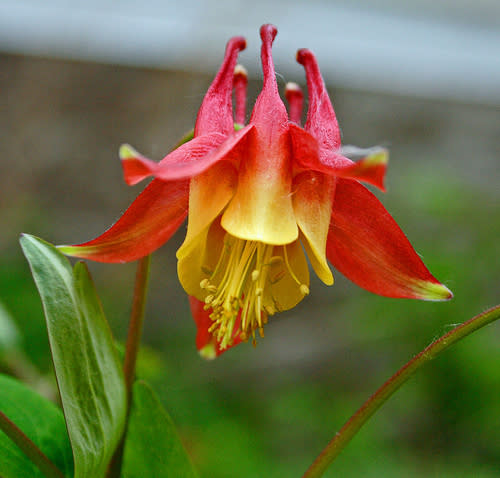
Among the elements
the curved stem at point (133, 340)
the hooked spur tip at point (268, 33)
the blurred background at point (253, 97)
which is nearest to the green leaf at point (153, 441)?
the curved stem at point (133, 340)

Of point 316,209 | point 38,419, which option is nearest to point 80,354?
point 38,419

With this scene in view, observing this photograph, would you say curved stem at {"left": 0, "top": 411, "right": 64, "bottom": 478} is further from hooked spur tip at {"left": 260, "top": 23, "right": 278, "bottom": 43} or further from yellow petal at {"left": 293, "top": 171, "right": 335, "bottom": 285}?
hooked spur tip at {"left": 260, "top": 23, "right": 278, "bottom": 43}

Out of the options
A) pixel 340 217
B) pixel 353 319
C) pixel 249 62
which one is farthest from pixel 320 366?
pixel 340 217

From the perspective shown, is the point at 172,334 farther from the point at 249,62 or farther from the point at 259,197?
the point at 259,197

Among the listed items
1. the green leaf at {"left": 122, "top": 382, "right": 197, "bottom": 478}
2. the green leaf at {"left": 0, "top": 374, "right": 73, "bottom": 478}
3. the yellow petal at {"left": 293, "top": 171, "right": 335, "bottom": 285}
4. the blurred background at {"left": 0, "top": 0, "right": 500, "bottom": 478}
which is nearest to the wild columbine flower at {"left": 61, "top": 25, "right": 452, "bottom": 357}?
the yellow petal at {"left": 293, "top": 171, "right": 335, "bottom": 285}

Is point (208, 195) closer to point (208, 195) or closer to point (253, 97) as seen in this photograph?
point (208, 195)

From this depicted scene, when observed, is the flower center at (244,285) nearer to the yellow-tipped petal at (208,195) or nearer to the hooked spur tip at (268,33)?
the yellow-tipped petal at (208,195)
